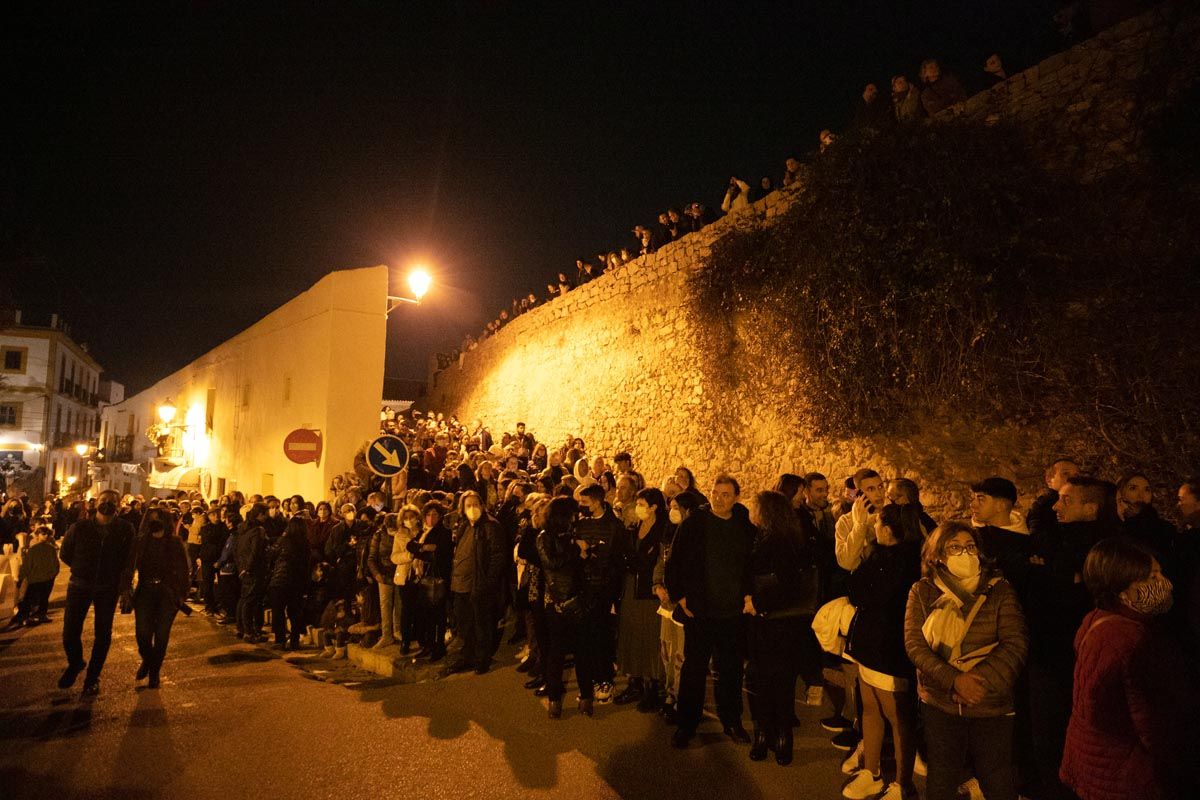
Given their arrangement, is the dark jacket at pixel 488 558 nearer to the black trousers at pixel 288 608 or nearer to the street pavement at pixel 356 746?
the street pavement at pixel 356 746

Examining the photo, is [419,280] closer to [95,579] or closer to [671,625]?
[95,579]

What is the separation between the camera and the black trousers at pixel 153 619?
22.6 ft

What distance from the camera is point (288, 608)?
8.95 metres

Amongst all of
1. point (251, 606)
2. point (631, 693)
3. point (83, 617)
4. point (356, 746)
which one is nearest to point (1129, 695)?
point (631, 693)

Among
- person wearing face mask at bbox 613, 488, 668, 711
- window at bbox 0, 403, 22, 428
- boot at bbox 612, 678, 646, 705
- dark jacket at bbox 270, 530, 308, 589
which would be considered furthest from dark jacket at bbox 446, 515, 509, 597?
window at bbox 0, 403, 22, 428

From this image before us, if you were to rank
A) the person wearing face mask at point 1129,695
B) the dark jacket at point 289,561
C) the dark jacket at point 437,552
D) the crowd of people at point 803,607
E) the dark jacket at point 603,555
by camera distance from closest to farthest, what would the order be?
1. the person wearing face mask at point 1129,695
2. the crowd of people at point 803,607
3. the dark jacket at point 603,555
4. the dark jacket at point 437,552
5. the dark jacket at point 289,561

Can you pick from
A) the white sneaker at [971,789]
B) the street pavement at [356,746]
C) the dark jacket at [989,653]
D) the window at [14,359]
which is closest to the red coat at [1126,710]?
the dark jacket at [989,653]

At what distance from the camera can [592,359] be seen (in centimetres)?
1795

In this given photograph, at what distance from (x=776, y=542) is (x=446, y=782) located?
2692 millimetres

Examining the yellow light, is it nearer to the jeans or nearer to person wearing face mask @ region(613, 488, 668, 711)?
person wearing face mask @ region(613, 488, 668, 711)

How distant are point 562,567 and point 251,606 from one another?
6.01m

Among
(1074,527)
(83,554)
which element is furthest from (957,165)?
(83,554)

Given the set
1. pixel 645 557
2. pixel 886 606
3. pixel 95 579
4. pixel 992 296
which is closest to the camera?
pixel 886 606

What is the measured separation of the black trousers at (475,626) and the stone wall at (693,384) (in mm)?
5035
